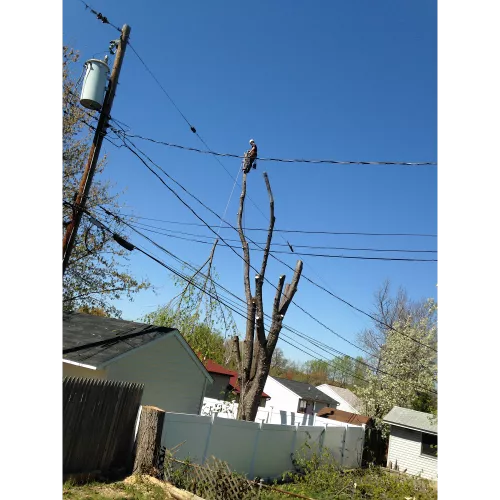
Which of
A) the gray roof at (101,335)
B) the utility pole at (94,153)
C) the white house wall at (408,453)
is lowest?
the white house wall at (408,453)

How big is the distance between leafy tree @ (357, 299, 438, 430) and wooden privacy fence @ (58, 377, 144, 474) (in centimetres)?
1548

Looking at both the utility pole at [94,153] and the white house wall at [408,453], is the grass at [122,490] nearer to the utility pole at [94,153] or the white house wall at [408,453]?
the utility pole at [94,153]

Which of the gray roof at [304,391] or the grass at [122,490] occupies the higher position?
the gray roof at [304,391]

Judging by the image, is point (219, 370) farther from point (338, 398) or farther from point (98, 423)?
point (98, 423)

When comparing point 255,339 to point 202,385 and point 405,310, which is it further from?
point 405,310

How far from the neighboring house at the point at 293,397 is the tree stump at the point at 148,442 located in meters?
25.3

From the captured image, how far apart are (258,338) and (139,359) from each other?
3.60 m

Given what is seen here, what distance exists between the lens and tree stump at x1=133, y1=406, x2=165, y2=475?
25.3 ft

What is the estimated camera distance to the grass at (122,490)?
6.24 metres

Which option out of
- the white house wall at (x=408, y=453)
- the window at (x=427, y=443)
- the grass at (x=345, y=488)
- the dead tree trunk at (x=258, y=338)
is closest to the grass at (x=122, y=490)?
the grass at (x=345, y=488)

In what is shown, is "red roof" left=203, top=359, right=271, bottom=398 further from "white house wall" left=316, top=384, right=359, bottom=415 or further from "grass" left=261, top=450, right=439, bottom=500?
"grass" left=261, top=450, right=439, bottom=500
